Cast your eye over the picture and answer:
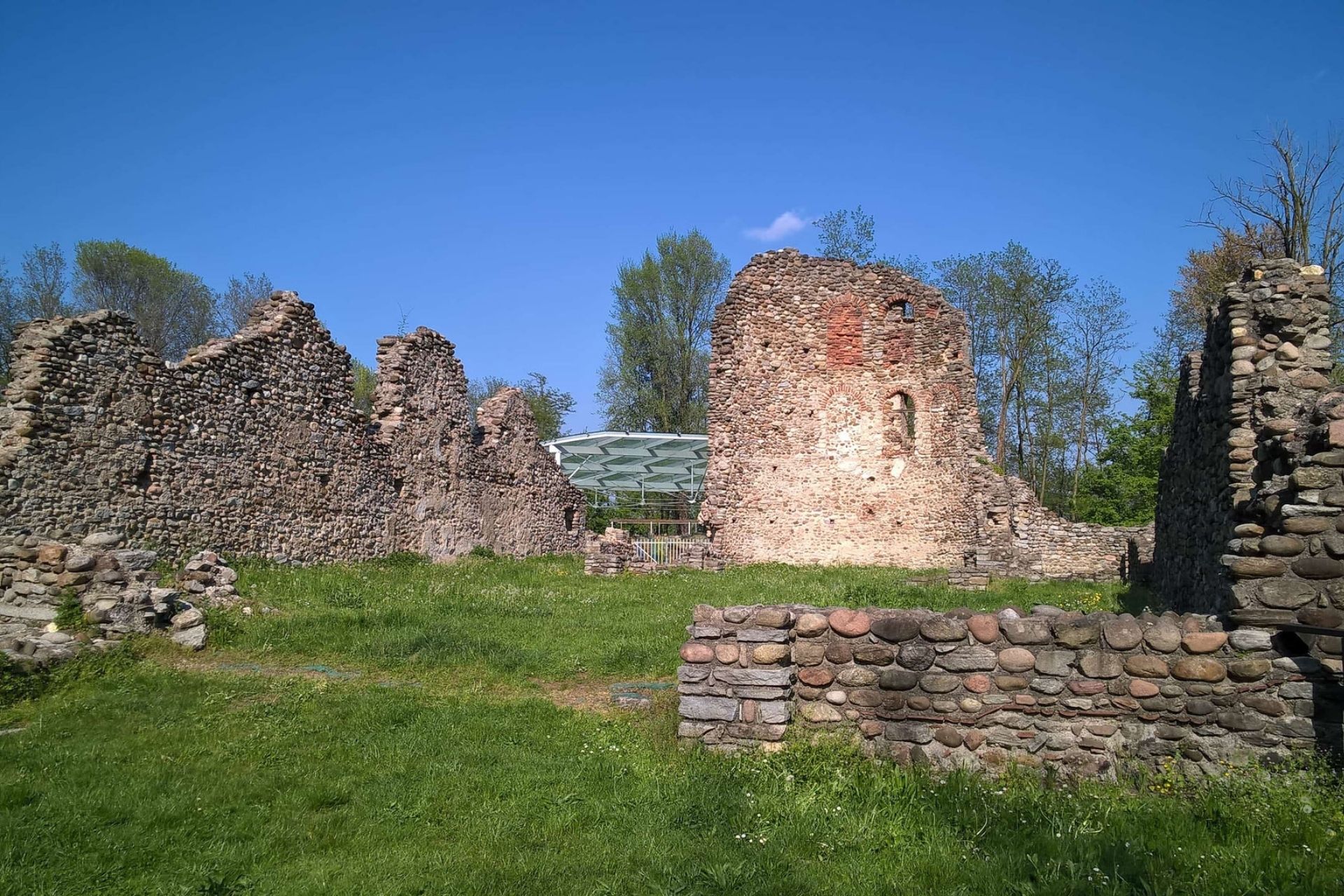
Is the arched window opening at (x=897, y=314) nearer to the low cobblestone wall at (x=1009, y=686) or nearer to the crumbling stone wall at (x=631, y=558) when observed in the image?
the crumbling stone wall at (x=631, y=558)

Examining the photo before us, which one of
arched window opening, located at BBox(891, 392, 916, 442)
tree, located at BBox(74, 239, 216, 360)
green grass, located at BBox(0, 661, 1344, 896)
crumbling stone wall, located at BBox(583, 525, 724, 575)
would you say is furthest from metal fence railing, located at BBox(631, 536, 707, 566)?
tree, located at BBox(74, 239, 216, 360)

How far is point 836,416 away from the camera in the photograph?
2480cm

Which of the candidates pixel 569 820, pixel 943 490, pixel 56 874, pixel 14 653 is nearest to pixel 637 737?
pixel 569 820

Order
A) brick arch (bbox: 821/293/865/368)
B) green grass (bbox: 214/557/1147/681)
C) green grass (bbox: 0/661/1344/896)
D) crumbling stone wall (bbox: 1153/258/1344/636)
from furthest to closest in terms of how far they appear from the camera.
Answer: brick arch (bbox: 821/293/865/368) → green grass (bbox: 214/557/1147/681) → crumbling stone wall (bbox: 1153/258/1344/636) → green grass (bbox: 0/661/1344/896)

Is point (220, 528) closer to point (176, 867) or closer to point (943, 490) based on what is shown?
point (176, 867)

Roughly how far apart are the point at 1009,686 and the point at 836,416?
64.3 feet

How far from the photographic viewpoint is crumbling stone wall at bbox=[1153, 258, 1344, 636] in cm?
550

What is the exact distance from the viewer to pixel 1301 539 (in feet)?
18.3

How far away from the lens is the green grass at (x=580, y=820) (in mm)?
4113

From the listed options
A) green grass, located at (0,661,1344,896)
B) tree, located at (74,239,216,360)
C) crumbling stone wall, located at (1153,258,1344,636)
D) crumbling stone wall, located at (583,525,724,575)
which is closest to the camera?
green grass, located at (0,661,1344,896)

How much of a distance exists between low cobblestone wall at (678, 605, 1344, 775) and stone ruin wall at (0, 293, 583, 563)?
10651mm

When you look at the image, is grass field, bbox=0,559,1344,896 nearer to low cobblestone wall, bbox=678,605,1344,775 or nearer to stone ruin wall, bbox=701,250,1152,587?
low cobblestone wall, bbox=678,605,1344,775

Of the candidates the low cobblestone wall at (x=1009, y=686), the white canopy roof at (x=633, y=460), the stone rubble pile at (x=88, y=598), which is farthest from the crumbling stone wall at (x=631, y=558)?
the low cobblestone wall at (x=1009, y=686)

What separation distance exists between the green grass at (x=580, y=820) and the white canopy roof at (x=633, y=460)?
74.0 ft
